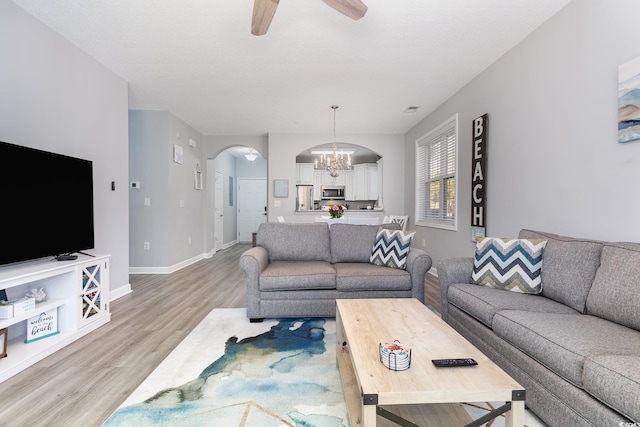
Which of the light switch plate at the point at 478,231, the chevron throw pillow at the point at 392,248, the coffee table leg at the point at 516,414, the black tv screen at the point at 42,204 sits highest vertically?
the black tv screen at the point at 42,204

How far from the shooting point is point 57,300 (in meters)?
2.28

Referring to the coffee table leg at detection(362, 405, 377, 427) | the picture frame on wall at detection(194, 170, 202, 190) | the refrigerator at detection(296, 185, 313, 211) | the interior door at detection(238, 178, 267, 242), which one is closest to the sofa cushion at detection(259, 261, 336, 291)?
the coffee table leg at detection(362, 405, 377, 427)

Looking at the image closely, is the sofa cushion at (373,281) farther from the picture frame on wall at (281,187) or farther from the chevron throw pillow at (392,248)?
the picture frame on wall at (281,187)

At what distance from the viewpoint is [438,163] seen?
4695 millimetres

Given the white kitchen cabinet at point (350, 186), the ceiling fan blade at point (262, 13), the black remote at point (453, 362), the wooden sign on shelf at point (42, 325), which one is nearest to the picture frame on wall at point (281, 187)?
the white kitchen cabinet at point (350, 186)

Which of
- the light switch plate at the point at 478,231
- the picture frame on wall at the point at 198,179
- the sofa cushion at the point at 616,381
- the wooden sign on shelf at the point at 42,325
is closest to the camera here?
the sofa cushion at the point at 616,381

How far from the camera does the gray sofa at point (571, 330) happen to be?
1.07 meters

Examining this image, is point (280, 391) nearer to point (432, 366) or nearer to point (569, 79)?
point (432, 366)

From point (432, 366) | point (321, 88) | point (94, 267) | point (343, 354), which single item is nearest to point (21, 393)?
point (94, 267)

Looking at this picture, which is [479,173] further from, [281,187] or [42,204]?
[42,204]

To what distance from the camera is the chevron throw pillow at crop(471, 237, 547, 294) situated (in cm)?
202

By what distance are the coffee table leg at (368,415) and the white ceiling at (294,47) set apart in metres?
2.56

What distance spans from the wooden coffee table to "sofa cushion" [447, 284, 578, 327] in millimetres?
367

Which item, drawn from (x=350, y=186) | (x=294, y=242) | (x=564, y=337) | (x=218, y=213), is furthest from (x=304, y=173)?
(x=564, y=337)
